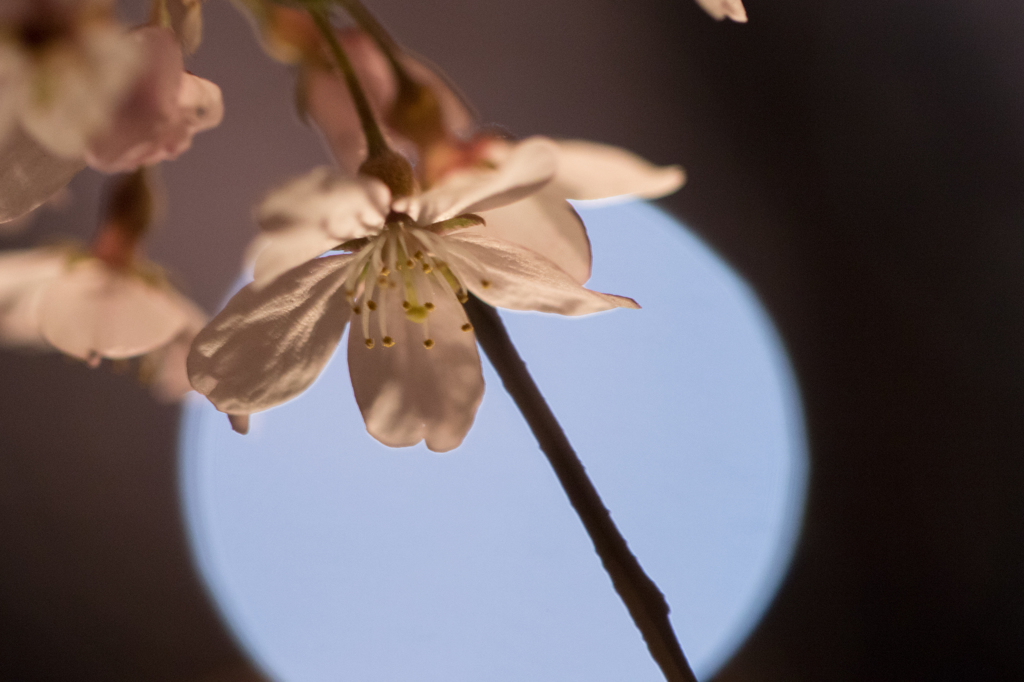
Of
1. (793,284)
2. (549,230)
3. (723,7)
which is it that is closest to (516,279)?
(549,230)

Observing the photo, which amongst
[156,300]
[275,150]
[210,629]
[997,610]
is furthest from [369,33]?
[210,629]

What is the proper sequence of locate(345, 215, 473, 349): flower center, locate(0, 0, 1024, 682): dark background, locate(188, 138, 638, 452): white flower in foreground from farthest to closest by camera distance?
locate(0, 0, 1024, 682): dark background → locate(345, 215, 473, 349): flower center → locate(188, 138, 638, 452): white flower in foreground

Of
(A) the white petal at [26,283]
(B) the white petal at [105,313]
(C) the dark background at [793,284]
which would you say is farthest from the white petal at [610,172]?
(C) the dark background at [793,284]

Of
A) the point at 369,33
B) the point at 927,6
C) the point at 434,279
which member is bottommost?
the point at 434,279

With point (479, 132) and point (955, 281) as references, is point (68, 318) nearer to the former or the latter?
point (479, 132)

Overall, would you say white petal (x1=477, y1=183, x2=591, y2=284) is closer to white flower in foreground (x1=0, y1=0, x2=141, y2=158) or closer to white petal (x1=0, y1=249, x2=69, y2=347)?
white flower in foreground (x1=0, y1=0, x2=141, y2=158)

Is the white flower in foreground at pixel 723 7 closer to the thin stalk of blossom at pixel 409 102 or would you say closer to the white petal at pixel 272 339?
the thin stalk of blossom at pixel 409 102

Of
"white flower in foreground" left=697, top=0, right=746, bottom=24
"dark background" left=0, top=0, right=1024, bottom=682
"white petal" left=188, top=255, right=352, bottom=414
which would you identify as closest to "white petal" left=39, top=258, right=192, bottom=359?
"white petal" left=188, top=255, right=352, bottom=414
